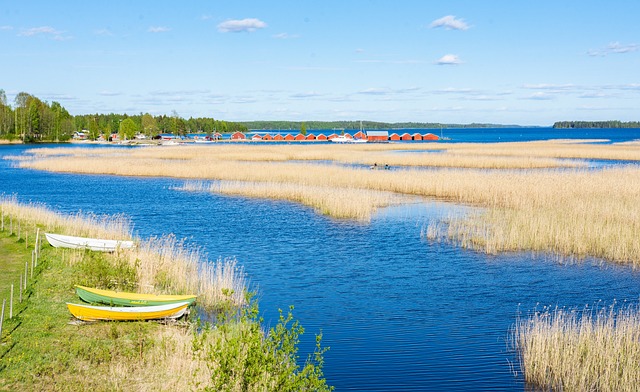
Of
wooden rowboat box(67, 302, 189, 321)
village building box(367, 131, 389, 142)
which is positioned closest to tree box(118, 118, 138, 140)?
village building box(367, 131, 389, 142)

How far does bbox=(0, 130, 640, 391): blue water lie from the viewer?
42.8 feet

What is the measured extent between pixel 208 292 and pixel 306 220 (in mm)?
15659

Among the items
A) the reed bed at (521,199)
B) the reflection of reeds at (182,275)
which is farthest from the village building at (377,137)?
the reflection of reeds at (182,275)

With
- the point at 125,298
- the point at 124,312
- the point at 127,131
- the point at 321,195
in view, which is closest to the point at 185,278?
the point at 125,298

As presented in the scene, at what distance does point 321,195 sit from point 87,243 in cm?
1945

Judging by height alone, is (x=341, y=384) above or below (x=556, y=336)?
below

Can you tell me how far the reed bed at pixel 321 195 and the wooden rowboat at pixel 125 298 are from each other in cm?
1858

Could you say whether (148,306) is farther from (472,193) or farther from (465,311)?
(472,193)

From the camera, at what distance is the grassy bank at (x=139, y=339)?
31.9 feet

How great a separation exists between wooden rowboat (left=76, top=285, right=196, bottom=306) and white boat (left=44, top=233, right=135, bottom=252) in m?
5.65

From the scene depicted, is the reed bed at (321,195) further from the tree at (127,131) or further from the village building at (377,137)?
the village building at (377,137)

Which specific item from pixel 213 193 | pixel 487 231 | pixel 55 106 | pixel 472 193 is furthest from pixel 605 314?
pixel 55 106

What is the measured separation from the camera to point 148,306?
46.9 feet

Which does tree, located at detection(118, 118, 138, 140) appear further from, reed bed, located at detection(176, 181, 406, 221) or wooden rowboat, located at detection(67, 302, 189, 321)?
wooden rowboat, located at detection(67, 302, 189, 321)
